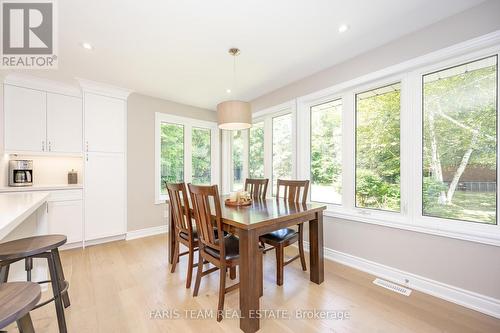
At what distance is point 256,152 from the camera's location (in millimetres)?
4246

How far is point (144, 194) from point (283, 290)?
9.58 ft

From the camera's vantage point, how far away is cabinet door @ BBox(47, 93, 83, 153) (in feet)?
10.2

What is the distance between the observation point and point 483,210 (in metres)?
1.85

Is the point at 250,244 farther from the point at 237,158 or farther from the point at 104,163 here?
the point at 237,158

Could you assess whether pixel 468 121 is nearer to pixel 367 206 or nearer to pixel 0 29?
pixel 367 206

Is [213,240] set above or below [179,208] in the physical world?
below

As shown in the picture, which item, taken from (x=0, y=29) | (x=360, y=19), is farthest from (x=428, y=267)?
(x=0, y=29)

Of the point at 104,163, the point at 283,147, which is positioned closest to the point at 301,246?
the point at 283,147

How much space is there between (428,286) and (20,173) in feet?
16.8

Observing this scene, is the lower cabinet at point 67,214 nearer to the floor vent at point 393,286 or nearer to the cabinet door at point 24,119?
the cabinet door at point 24,119

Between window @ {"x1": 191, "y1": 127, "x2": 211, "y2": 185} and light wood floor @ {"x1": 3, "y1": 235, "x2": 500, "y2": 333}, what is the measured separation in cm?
220

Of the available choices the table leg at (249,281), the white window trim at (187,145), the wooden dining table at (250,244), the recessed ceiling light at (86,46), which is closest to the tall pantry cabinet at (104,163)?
the white window trim at (187,145)

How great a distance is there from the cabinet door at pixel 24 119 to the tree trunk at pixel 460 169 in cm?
501

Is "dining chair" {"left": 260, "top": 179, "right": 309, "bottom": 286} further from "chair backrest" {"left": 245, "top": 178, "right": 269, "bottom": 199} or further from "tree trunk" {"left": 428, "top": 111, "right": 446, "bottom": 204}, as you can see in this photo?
"tree trunk" {"left": 428, "top": 111, "right": 446, "bottom": 204}
